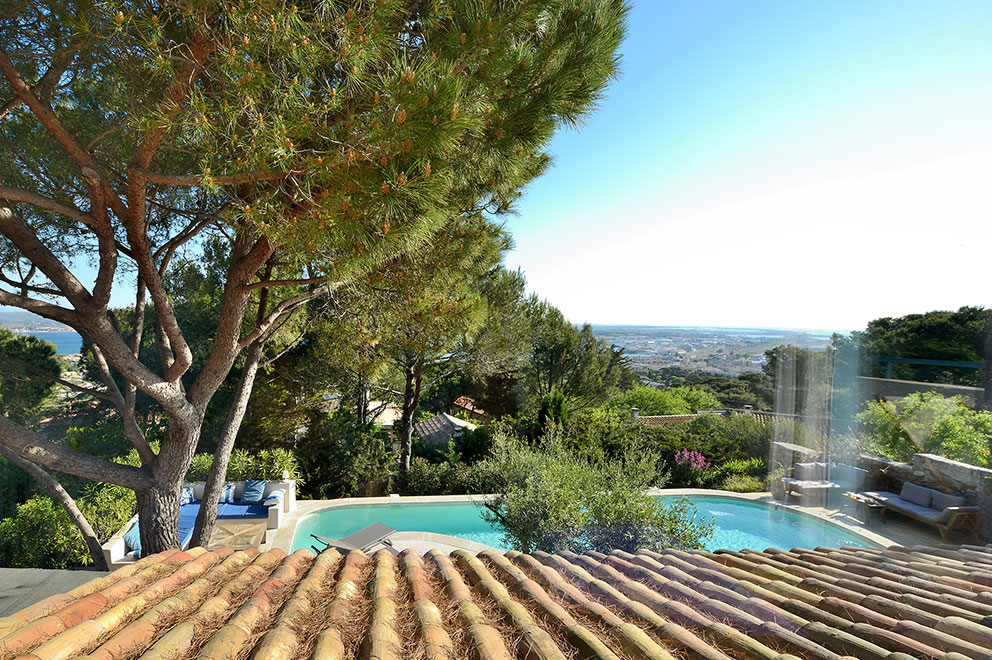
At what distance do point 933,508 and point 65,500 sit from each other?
40.3ft

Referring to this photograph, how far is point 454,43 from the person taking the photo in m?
3.25

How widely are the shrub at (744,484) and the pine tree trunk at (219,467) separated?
1127 centimetres

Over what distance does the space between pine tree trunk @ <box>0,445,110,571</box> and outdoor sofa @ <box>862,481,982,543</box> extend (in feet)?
38.1

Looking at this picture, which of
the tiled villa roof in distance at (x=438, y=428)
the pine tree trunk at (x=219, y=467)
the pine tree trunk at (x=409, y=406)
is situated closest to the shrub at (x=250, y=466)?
the pine tree trunk at (x=409, y=406)

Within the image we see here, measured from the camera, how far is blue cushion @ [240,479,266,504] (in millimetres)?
8914

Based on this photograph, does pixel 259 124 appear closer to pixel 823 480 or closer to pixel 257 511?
pixel 257 511

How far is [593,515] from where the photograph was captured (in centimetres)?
654

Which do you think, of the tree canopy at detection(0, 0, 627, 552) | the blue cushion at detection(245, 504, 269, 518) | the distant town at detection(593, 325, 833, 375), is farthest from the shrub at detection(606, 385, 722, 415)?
the tree canopy at detection(0, 0, 627, 552)

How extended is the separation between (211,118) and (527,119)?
2.42m

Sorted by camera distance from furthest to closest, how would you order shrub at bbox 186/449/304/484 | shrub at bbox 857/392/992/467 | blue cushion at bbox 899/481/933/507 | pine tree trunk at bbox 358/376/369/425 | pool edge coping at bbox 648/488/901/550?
pine tree trunk at bbox 358/376/369/425, shrub at bbox 186/449/304/484, pool edge coping at bbox 648/488/901/550, blue cushion at bbox 899/481/933/507, shrub at bbox 857/392/992/467

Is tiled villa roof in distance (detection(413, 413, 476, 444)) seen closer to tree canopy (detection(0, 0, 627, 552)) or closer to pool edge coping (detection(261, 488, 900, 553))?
pool edge coping (detection(261, 488, 900, 553))

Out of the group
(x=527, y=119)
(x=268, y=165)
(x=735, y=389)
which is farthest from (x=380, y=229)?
(x=735, y=389)

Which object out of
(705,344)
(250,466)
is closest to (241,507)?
(250,466)

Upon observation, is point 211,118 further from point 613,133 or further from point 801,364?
point 801,364
